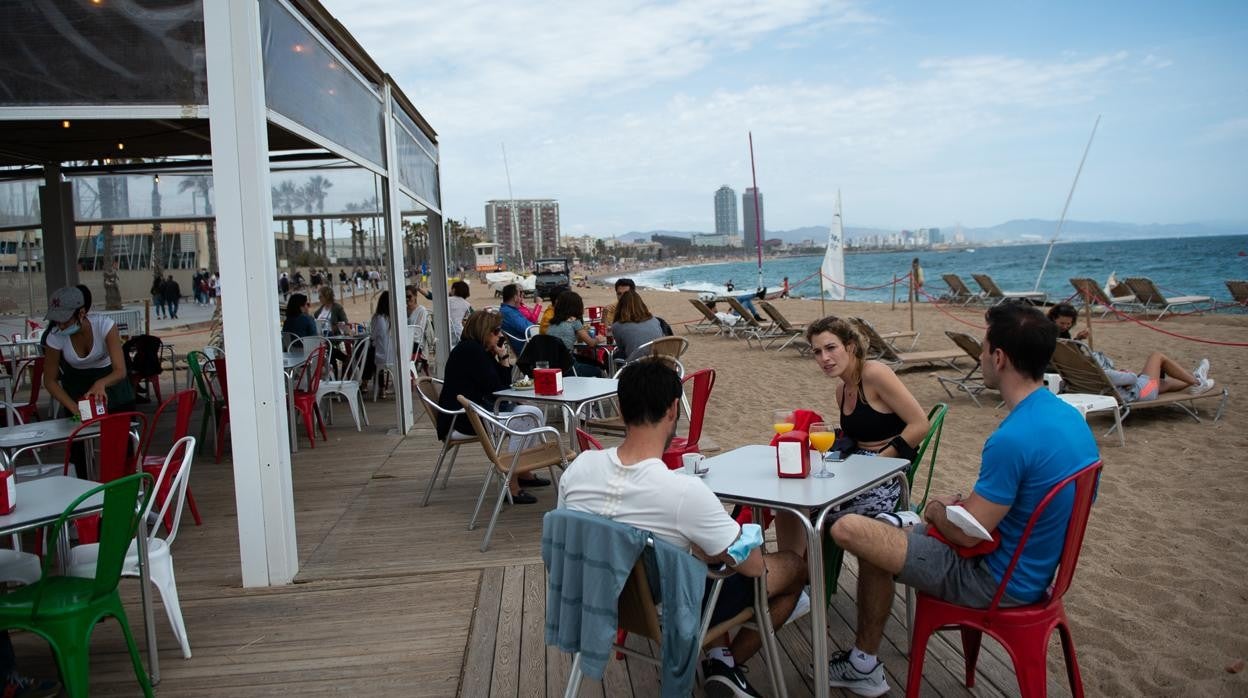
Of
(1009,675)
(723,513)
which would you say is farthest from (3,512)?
(1009,675)

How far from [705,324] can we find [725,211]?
141137 mm

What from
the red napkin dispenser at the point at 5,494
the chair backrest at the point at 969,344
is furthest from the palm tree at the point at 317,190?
the red napkin dispenser at the point at 5,494

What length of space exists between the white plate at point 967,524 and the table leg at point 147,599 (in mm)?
2420

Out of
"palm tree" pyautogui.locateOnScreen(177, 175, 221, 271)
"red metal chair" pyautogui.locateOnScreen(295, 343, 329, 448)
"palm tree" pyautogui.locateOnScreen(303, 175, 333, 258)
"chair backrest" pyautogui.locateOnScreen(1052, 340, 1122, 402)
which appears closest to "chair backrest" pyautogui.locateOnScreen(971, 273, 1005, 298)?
"chair backrest" pyautogui.locateOnScreen(1052, 340, 1122, 402)

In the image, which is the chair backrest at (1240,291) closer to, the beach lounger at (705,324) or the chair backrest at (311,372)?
the beach lounger at (705,324)

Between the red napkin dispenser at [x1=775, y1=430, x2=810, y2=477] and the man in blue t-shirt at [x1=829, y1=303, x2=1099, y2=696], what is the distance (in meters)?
0.31

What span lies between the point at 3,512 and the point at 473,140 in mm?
15194

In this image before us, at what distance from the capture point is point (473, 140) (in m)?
17.0

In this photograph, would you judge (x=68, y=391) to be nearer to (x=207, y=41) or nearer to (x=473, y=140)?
(x=207, y=41)

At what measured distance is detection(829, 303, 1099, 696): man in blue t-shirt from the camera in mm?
2184

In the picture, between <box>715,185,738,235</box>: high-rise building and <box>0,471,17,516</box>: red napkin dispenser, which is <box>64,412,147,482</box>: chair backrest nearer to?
<box>0,471,17,516</box>: red napkin dispenser

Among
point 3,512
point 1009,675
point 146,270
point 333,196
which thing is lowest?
point 1009,675

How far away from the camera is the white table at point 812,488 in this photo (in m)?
2.41

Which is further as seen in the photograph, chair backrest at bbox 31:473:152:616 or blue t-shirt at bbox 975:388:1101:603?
chair backrest at bbox 31:473:152:616
